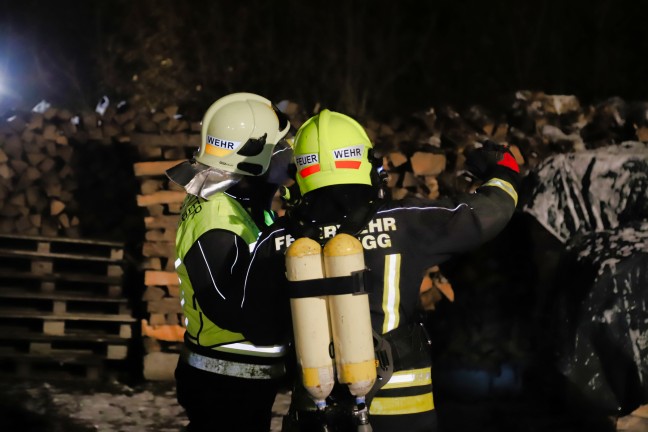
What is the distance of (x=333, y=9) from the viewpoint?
16.2 metres

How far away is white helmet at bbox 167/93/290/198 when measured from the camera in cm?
455

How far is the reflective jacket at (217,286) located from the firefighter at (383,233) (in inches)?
11.1

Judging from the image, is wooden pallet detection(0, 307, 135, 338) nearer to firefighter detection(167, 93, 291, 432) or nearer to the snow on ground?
the snow on ground

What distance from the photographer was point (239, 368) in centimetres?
438

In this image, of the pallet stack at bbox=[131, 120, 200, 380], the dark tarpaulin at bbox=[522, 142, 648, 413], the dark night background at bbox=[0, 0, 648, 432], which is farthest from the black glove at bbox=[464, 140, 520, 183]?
the dark night background at bbox=[0, 0, 648, 432]

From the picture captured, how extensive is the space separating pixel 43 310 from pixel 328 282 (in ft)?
19.8

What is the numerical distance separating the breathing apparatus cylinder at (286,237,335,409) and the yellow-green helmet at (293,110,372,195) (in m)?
0.40

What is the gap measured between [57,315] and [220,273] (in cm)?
481

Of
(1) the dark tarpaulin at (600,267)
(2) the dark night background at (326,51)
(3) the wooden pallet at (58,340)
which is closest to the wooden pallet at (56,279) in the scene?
(3) the wooden pallet at (58,340)

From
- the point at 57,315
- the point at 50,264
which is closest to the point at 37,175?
the point at 50,264

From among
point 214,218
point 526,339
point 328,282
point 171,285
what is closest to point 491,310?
point 526,339

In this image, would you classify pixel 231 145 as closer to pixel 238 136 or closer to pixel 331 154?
pixel 238 136

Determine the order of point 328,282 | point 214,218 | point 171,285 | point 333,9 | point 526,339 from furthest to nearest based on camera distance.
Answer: point 333,9, point 171,285, point 526,339, point 214,218, point 328,282

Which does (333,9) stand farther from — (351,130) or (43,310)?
(351,130)
